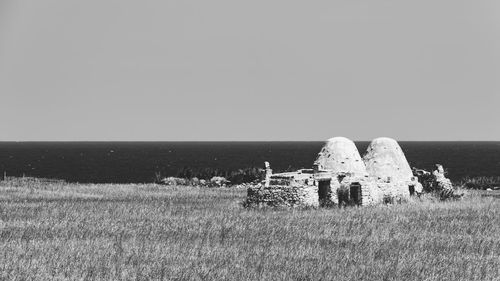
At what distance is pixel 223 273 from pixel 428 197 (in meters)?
24.3

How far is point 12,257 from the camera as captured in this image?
1644 centimetres

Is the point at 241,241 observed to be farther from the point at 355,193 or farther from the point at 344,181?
the point at 355,193

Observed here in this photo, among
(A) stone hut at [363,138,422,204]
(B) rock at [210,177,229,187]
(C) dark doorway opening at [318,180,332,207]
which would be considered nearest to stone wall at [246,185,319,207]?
(C) dark doorway opening at [318,180,332,207]

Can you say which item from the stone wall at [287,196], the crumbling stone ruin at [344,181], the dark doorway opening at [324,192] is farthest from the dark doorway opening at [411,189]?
the stone wall at [287,196]

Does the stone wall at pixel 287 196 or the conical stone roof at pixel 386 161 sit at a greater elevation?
the conical stone roof at pixel 386 161

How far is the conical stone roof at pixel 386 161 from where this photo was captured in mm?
36531

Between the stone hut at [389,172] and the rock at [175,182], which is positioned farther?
the rock at [175,182]

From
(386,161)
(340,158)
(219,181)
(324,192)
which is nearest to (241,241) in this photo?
(324,192)

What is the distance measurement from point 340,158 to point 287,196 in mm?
4912

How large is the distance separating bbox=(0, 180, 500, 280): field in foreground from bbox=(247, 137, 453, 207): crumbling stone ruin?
121 cm

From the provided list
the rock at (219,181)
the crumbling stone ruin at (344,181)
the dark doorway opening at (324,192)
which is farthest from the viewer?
the rock at (219,181)

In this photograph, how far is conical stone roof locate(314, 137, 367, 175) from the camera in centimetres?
3401

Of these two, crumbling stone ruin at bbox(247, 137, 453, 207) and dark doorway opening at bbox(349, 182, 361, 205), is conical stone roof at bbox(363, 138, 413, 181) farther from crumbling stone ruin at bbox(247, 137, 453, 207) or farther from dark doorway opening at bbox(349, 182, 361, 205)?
dark doorway opening at bbox(349, 182, 361, 205)

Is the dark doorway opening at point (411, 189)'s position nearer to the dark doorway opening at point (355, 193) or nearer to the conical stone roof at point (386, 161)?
the conical stone roof at point (386, 161)
